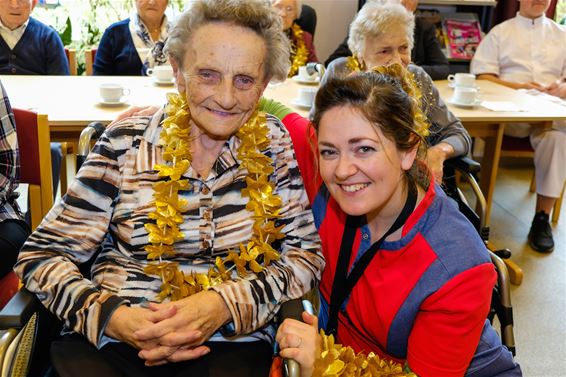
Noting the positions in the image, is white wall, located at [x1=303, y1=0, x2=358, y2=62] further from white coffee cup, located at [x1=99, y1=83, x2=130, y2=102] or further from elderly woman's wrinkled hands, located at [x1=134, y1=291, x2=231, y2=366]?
elderly woman's wrinkled hands, located at [x1=134, y1=291, x2=231, y2=366]

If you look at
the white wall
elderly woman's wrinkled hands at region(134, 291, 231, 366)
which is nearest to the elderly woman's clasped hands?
elderly woman's wrinkled hands at region(134, 291, 231, 366)

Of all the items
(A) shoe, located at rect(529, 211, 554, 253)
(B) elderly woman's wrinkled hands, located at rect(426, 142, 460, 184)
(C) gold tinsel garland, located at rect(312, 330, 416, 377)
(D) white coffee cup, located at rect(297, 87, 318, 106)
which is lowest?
(A) shoe, located at rect(529, 211, 554, 253)

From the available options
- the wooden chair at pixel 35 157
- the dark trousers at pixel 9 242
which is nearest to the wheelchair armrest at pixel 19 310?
the dark trousers at pixel 9 242

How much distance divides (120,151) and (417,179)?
0.77 m

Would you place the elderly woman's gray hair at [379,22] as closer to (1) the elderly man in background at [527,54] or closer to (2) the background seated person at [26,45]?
(1) the elderly man in background at [527,54]

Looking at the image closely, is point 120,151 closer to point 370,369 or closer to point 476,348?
point 370,369

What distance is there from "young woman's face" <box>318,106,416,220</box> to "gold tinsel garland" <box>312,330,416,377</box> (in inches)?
12.5

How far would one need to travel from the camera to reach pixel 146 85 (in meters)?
3.21

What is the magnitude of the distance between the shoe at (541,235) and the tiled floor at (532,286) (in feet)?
0.15

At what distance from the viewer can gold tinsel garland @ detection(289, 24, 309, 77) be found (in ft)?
13.4

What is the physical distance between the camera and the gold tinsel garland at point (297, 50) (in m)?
4.07

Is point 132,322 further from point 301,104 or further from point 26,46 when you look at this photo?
point 26,46

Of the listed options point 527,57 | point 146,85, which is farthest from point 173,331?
point 527,57

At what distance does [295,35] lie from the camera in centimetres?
424
